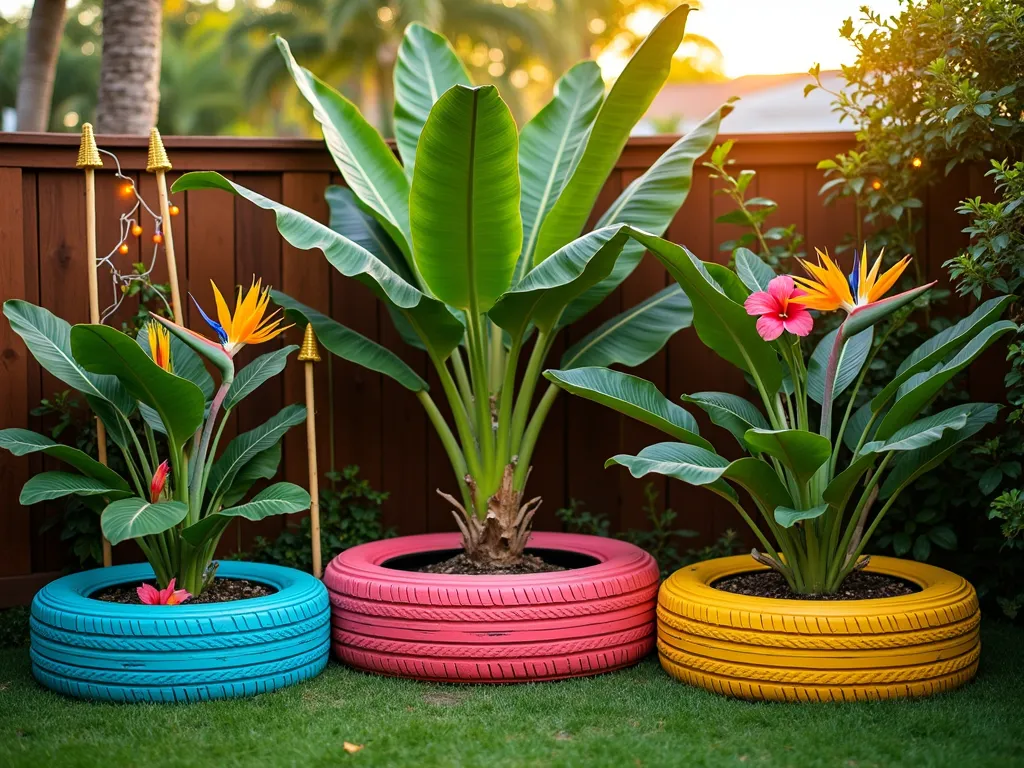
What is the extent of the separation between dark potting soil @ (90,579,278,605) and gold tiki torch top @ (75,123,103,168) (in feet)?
5.20

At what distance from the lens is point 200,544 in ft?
11.2

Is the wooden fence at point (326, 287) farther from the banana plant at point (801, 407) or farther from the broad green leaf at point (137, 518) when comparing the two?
the broad green leaf at point (137, 518)

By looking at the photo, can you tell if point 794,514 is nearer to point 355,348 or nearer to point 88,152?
point 355,348

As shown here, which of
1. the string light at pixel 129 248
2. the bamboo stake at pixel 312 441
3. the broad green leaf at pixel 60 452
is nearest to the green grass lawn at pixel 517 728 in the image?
the bamboo stake at pixel 312 441

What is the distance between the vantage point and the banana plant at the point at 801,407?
10.1 feet

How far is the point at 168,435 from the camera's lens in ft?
11.3

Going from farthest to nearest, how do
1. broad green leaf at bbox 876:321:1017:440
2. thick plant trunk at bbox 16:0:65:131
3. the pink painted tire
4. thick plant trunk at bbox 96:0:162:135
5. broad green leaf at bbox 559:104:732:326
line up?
thick plant trunk at bbox 16:0:65:131 → thick plant trunk at bbox 96:0:162:135 → broad green leaf at bbox 559:104:732:326 → the pink painted tire → broad green leaf at bbox 876:321:1017:440

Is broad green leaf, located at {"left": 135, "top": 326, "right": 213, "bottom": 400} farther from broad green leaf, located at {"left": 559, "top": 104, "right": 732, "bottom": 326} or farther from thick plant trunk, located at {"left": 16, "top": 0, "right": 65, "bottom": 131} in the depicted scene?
thick plant trunk, located at {"left": 16, "top": 0, "right": 65, "bottom": 131}

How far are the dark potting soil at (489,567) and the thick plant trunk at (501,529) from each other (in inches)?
0.8

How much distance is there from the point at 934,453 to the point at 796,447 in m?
0.66

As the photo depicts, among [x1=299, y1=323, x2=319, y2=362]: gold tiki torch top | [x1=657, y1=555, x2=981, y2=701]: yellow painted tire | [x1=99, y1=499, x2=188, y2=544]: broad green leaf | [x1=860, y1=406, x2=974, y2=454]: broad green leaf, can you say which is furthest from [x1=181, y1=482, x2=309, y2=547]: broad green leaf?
[x1=860, y1=406, x2=974, y2=454]: broad green leaf

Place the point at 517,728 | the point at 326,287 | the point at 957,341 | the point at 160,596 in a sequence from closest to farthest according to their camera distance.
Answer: the point at 517,728 → the point at 957,341 → the point at 160,596 → the point at 326,287

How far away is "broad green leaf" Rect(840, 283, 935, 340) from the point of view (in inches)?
121

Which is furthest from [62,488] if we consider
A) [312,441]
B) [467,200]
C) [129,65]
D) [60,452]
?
[129,65]
